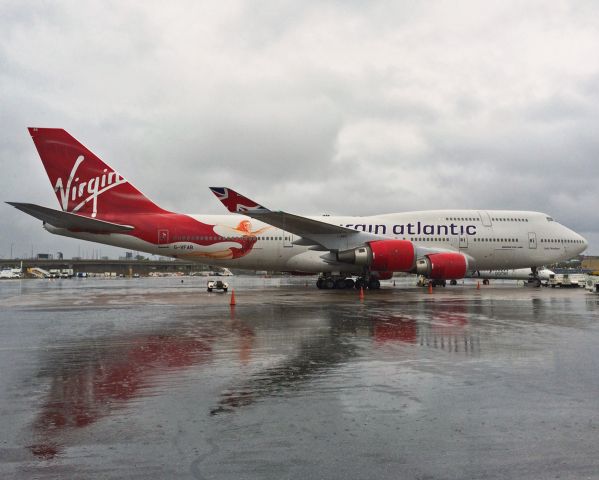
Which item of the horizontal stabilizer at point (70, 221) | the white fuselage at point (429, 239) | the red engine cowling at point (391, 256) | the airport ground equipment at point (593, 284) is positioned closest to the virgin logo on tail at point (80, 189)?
the horizontal stabilizer at point (70, 221)

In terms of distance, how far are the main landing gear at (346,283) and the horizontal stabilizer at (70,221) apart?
37.6ft

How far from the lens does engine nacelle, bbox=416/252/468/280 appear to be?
81.4 ft

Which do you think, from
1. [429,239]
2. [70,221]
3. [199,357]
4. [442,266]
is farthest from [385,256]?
[199,357]

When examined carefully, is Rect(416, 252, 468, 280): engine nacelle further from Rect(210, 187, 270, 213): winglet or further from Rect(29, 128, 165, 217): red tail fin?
Rect(29, 128, 165, 217): red tail fin

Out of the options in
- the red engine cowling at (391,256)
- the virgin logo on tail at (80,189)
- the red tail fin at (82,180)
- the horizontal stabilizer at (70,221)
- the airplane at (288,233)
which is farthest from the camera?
the virgin logo on tail at (80,189)

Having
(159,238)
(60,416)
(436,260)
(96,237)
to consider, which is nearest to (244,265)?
(159,238)

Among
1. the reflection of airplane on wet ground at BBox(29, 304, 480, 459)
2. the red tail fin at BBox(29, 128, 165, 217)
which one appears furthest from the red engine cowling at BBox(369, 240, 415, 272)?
the red tail fin at BBox(29, 128, 165, 217)

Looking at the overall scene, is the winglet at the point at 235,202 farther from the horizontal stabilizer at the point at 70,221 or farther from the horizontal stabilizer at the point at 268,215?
the horizontal stabilizer at the point at 70,221

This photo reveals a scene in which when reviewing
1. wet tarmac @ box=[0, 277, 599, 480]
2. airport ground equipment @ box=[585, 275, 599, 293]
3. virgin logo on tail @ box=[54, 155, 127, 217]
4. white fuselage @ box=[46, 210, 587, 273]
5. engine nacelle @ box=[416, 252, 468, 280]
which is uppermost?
virgin logo on tail @ box=[54, 155, 127, 217]

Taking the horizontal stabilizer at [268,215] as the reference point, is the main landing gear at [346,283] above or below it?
below

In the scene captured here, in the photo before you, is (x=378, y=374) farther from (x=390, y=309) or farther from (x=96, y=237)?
(x=96, y=237)

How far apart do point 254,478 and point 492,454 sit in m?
1.87

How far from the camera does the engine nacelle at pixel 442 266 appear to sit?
81.4 ft

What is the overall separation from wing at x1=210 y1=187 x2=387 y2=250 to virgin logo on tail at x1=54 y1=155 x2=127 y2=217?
731 cm
